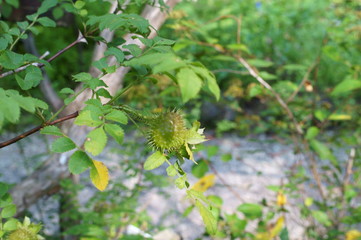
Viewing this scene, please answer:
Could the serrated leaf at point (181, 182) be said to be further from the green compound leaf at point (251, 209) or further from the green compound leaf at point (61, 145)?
the green compound leaf at point (251, 209)

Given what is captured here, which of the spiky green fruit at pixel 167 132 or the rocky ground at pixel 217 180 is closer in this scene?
the spiky green fruit at pixel 167 132

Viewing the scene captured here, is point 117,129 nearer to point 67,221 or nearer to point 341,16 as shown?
point 67,221

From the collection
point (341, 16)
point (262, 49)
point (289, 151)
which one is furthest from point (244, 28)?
point (341, 16)

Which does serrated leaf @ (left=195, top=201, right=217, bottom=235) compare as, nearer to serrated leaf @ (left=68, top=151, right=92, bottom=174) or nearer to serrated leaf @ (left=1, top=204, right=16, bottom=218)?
serrated leaf @ (left=68, top=151, right=92, bottom=174)

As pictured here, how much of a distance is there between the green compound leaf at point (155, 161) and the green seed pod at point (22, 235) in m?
0.41

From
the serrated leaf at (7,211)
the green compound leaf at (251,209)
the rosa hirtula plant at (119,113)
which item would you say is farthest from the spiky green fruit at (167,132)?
the green compound leaf at (251,209)

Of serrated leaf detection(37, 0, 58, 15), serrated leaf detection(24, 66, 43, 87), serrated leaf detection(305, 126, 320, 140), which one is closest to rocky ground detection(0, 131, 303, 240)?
serrated leaf detection(305, 126, 320, 140)

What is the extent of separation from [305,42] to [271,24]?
1.95 feet

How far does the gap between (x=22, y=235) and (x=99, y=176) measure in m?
0.34

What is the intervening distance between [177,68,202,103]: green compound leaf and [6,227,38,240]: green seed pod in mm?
613

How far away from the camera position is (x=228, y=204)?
354 centimetres

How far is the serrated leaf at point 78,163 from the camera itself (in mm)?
690

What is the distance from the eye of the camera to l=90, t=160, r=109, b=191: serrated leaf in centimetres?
76

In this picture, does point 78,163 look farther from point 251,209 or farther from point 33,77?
point 251,209
